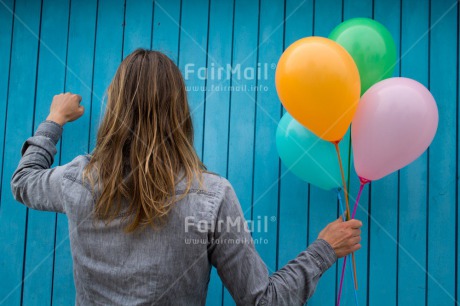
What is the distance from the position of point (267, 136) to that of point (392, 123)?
701 millimetres

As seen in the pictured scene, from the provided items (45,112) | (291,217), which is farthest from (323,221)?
(45,112)

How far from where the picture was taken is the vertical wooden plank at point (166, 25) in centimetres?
215

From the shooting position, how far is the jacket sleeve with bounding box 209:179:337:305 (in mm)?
1054

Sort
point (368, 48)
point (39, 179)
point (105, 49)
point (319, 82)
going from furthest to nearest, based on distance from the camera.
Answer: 1. point (105, 49)
2. point (368, 48)
3. point (319, 82)
4. point (39, 179)

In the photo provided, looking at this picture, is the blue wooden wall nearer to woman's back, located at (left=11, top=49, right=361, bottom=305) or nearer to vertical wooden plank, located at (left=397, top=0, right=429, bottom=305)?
vertical wooden plank, located at (left=397, top=0, right=429, bottom=305)

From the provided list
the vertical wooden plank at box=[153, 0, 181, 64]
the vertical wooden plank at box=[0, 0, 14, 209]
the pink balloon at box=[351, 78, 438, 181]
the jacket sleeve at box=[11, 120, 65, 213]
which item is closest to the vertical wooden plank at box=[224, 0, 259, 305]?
the vertical wooden plank at box=[153, 0, 181, 64]

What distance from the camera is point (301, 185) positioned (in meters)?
2.03

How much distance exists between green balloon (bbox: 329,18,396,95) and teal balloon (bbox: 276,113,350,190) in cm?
21

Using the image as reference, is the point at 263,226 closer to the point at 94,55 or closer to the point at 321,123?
the point at 321,123

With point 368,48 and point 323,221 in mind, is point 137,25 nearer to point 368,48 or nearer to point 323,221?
point 368,48

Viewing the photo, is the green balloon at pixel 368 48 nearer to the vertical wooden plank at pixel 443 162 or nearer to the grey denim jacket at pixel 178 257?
the vertical wooden plank at pixel 443 162

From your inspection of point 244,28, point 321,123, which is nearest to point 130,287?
point 321,123

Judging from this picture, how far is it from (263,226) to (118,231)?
1045 mm

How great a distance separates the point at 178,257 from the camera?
3.46 ft
